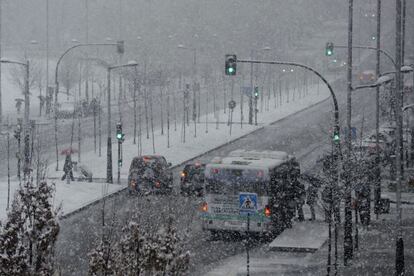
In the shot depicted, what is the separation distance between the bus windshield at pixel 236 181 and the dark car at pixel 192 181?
364 inches

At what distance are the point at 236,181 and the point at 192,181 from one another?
9741 millimetres

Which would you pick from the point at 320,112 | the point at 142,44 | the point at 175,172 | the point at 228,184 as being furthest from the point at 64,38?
the point at 228,184

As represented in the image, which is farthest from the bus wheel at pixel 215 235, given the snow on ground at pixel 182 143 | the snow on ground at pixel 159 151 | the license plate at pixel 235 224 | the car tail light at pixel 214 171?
the snow on ground at pixel 182 143

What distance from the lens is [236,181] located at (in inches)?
1045

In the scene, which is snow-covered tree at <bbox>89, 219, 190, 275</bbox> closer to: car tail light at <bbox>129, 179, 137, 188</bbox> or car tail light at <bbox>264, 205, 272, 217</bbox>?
car tail light at <bbox>264, 205, 272, 217</bbox>

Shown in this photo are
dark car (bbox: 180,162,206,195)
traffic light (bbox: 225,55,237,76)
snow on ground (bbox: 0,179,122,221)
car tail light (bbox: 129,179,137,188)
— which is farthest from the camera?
dark car (bbox: 180,162,206,195)

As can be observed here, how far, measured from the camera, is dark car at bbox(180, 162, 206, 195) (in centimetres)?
3612

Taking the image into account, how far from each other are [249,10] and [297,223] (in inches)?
3786

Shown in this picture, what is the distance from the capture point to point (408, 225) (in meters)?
31.0

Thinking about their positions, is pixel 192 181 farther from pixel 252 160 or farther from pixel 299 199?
pixel 252 160

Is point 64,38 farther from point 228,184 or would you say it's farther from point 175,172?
point 228,184

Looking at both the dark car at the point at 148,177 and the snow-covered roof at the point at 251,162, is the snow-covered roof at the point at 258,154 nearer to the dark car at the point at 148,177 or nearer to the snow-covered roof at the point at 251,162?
the snow-covered roof at the point at 251,162

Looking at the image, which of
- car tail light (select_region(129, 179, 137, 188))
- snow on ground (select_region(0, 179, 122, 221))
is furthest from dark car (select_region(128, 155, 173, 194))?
snow on ground (select_region(0, 179, 122, 221))

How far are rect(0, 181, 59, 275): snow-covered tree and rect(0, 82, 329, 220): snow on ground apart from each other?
13.3 meters
